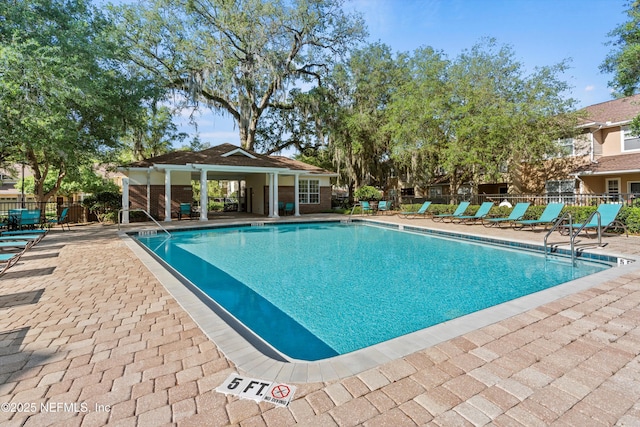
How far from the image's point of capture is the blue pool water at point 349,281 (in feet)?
12.9

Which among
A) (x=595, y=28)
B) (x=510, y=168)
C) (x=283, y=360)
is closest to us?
(x=283, y=360)

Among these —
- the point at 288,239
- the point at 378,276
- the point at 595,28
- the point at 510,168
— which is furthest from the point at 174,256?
the point at 595,28

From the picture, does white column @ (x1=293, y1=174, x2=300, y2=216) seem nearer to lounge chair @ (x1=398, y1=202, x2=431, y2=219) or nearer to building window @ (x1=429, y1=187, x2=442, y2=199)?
lounge chair @ (x1=398, y1=202, x2=431, y2=219)

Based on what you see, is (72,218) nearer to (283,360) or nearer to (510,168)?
(283,360)

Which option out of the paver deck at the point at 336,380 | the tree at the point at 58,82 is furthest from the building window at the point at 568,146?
the tree at the point at 58,82

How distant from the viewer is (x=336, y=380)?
217 cm

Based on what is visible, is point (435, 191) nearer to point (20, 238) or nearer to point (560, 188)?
point (560, 188)

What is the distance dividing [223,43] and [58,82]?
1226 centimetres

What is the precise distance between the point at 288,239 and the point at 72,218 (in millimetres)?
11212

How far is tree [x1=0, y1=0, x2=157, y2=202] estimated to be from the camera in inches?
356

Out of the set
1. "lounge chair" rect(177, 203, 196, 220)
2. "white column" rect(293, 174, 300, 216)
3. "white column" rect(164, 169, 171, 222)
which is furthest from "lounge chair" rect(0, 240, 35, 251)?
"white column" rect(293, 174, 300, 216)

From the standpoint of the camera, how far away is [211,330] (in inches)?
116

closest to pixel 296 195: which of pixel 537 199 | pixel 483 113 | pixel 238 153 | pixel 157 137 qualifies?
pixel 238 153

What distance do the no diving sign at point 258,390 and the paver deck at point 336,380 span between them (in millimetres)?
53
